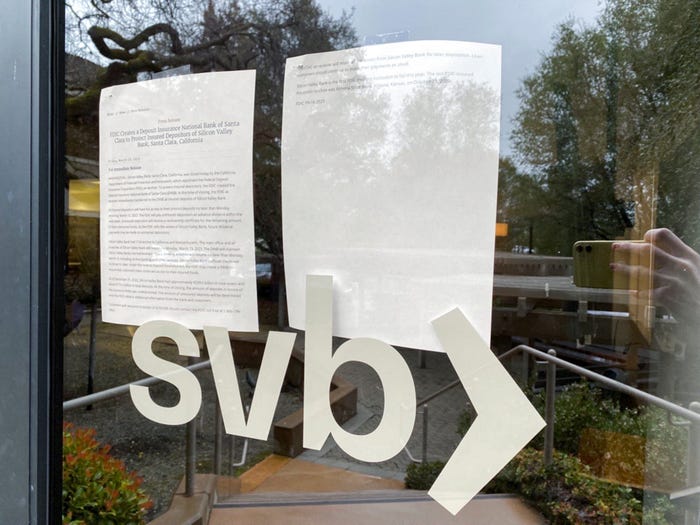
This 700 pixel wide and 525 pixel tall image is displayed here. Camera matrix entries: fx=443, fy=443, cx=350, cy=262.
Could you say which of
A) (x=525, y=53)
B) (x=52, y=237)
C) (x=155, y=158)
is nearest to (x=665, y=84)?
(x=525, y=53)

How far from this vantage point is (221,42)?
112 centimetres

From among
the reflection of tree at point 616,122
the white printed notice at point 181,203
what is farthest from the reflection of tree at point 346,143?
the reflection of tree at point 616,122

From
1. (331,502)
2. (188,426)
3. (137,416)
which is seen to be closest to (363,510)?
(331,502)

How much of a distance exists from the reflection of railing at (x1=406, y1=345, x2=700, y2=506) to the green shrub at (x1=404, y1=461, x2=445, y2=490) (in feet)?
0.11

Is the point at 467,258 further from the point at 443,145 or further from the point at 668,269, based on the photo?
the point at 668,269

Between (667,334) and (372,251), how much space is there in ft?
2.14

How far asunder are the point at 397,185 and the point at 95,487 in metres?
1.10

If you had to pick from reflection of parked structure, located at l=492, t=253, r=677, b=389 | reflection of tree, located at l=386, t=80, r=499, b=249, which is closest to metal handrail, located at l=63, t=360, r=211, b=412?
reflection of tree, located at l=386, t=80, r=499, b=249

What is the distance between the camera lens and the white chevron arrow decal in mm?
734

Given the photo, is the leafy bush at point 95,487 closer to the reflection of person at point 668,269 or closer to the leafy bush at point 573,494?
the leafy bush at point 573,494

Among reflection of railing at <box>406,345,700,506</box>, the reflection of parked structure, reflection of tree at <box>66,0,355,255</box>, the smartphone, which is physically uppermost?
reflection of tree at <box>66,0,355,255</box>

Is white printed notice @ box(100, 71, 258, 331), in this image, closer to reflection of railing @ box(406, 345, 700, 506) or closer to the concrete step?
reflection of railing @ box(406, 345, 700, 506)

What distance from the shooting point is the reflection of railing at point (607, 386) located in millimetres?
823

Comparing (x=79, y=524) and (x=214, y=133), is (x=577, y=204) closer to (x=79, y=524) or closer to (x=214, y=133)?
(x=214, y=133)
